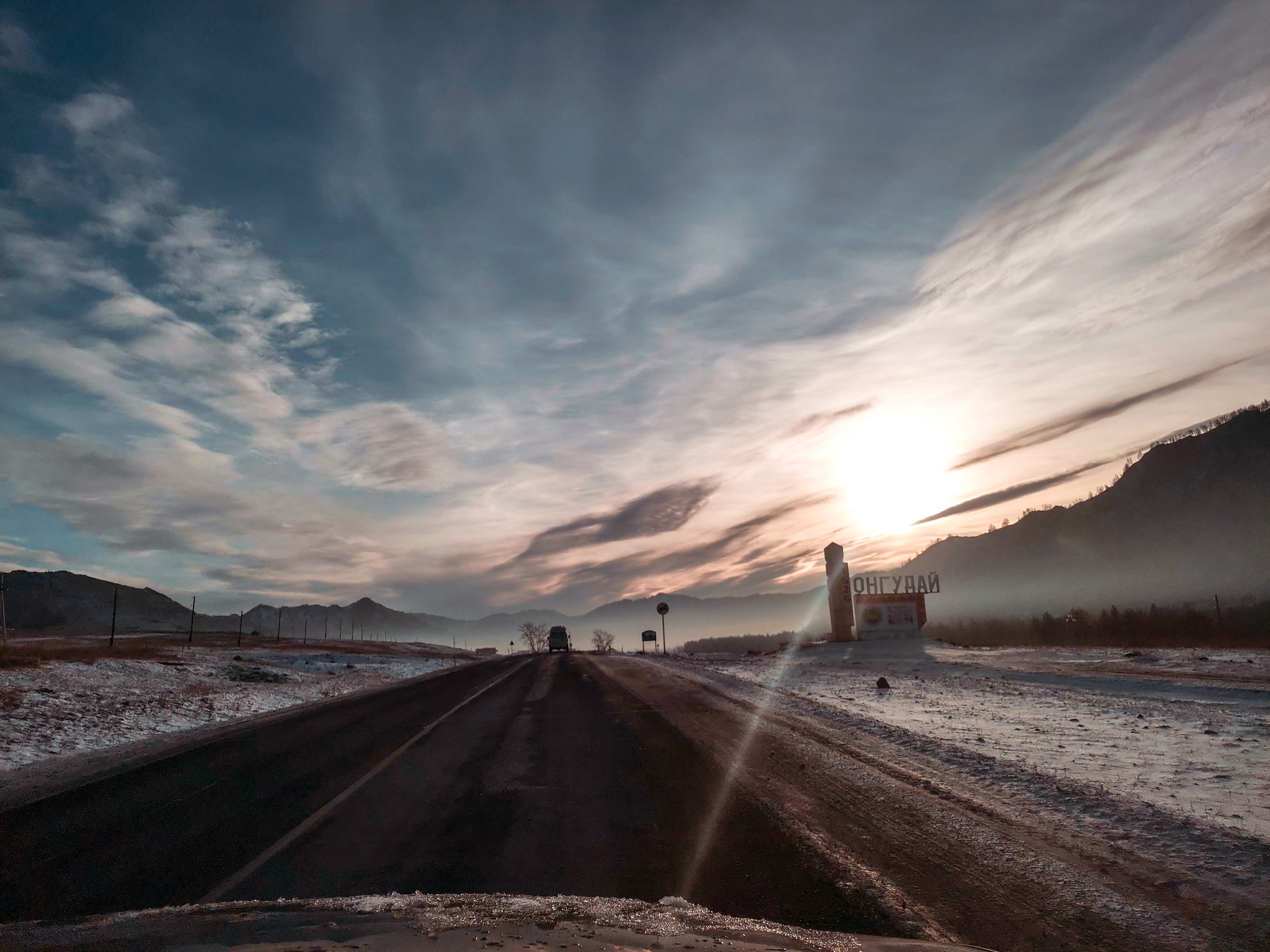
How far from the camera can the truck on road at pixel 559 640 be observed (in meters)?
74.7

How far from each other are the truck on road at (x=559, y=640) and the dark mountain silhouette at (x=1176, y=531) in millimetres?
87554

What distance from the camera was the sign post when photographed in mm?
49094

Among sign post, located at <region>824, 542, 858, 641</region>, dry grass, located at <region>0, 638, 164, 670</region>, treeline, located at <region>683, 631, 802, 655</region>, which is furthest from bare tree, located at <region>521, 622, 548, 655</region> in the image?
dry grass, located at <region>0, 638, 164, 670</region>

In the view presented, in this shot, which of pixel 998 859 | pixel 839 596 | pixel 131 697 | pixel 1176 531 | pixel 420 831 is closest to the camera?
pixel 998 859

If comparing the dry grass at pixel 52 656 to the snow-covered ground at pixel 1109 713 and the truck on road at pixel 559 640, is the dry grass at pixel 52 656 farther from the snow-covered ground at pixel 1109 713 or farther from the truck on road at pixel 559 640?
the truck on road at pixel 559 640

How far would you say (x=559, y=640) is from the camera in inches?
2985

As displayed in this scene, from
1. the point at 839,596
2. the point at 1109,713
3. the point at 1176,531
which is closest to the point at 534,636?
the point at 839,596

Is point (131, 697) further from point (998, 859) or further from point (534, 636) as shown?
point (534, 636)

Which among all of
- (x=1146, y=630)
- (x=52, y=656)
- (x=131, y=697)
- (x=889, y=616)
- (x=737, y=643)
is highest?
(x=52, y=656)

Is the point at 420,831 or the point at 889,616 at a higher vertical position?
the point at 889,616

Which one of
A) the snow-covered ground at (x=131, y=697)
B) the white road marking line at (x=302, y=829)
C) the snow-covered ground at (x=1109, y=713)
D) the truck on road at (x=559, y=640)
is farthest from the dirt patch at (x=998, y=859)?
the truck on road at (x=559, y=640)

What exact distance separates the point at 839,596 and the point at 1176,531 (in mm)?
129194

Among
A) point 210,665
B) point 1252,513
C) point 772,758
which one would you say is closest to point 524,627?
point 210,665

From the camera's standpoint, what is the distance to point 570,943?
3.37m
